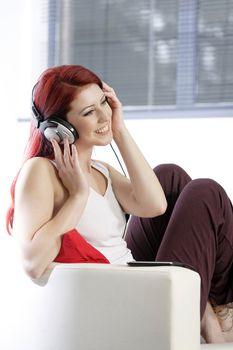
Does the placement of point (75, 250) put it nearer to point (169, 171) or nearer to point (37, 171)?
point (37, 171)

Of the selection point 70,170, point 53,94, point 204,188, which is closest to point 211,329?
point 204,188

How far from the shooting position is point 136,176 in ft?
6.59

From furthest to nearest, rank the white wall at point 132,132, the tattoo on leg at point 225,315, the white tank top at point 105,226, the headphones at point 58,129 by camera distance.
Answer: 1. the white wall at point 132,132
2. the tattoo on leg at point 225,315
3. the white tank top at point 105,226
4. the headphones at point 58,129

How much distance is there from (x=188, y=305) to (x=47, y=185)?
16.8 inches

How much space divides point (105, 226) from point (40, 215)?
267 mm

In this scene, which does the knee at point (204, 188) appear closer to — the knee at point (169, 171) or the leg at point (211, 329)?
the knee at point (169, 171)

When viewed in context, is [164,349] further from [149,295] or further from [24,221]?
[24,221]

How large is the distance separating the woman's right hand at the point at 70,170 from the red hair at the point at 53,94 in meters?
0.08

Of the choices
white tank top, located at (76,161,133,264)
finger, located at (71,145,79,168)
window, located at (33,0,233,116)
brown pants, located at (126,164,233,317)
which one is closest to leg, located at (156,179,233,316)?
brown pants, located at (126,164,233,317)

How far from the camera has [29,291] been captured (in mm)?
1749

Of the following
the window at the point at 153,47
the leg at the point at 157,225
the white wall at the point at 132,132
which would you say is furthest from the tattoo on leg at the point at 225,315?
the window at the point at 153,47

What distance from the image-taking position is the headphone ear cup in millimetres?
1799

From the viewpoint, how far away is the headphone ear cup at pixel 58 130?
180 cm

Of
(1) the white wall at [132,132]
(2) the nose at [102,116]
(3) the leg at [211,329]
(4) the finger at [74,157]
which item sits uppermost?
(2) the nose at [102,116]
